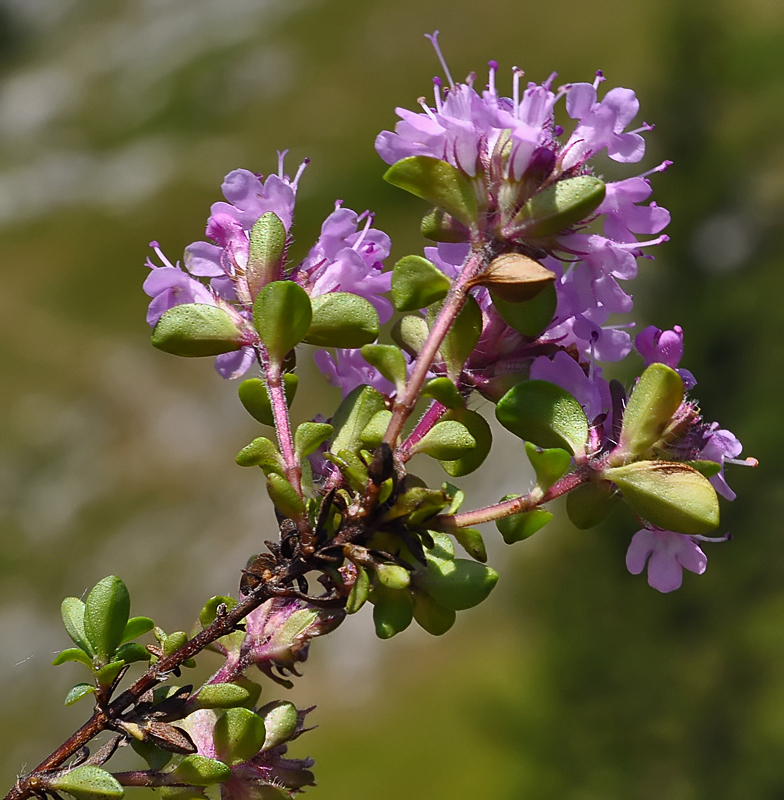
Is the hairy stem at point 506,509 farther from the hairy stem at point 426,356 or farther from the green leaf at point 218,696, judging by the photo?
the green leaf at point 218,696

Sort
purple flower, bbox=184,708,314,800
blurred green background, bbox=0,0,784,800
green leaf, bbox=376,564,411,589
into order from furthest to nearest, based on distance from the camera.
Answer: blurred green background, bbox=0,0,784,800 → purple flower, bbox=184,708,314,800 → green leaf, bbox=376,564,411,589

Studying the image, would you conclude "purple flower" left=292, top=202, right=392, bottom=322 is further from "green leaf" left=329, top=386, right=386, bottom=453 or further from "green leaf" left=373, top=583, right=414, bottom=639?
"green leaf" left=373, top=583, right=414, bottom=639

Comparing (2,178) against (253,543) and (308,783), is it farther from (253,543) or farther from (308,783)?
(308,783)

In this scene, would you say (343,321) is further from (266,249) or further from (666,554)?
(666,554)

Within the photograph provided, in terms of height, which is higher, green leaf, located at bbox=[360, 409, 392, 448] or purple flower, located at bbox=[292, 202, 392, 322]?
purple flower, located at bbox=[292, 202, 392, 322]

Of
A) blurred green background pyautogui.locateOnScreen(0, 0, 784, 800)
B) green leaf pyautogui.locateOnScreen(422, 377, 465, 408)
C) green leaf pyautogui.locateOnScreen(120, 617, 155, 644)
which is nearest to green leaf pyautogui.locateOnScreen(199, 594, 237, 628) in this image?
green leaf pyautogui.locateOnScreen(120, 617, 155, 644)

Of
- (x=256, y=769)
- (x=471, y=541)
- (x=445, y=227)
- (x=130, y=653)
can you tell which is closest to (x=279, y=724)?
(x=256, y=769)
